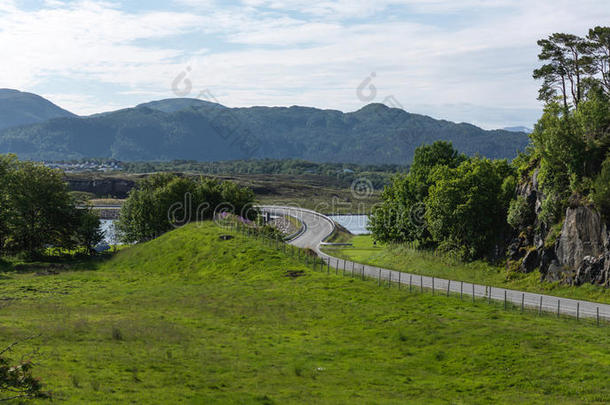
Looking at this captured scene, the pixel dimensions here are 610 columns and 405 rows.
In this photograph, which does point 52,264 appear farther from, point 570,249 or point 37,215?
point 570,249

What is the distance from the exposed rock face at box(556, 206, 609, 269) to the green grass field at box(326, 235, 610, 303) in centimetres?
373

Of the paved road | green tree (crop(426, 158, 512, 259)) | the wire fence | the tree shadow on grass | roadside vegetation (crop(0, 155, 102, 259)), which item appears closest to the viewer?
the wire fence

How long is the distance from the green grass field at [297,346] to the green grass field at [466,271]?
538 inches

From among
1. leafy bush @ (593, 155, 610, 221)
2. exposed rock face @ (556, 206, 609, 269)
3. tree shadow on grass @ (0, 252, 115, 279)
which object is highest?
leafy bush @ (593, 155, 610, 221)

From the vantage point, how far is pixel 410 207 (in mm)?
102000

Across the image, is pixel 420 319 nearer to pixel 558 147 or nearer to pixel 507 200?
pixel 558 147

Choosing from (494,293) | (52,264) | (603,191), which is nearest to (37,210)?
(52,264)

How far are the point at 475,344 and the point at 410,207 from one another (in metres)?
61.8

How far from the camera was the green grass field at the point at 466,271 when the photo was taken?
59031 mm

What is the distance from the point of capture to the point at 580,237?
203ft

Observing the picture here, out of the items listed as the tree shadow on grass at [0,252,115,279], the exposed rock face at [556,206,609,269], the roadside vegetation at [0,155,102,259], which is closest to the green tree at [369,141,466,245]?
the exposed rock face at [556,206,609,269]

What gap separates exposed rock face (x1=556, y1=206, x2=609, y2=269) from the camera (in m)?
59.6

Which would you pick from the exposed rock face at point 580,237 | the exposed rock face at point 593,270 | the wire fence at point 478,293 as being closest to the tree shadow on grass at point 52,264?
the wire fence at point 478,293

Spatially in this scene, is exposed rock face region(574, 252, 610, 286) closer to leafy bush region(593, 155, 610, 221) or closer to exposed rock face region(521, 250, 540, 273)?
leafy bush region(593, 155, 610, 221)
